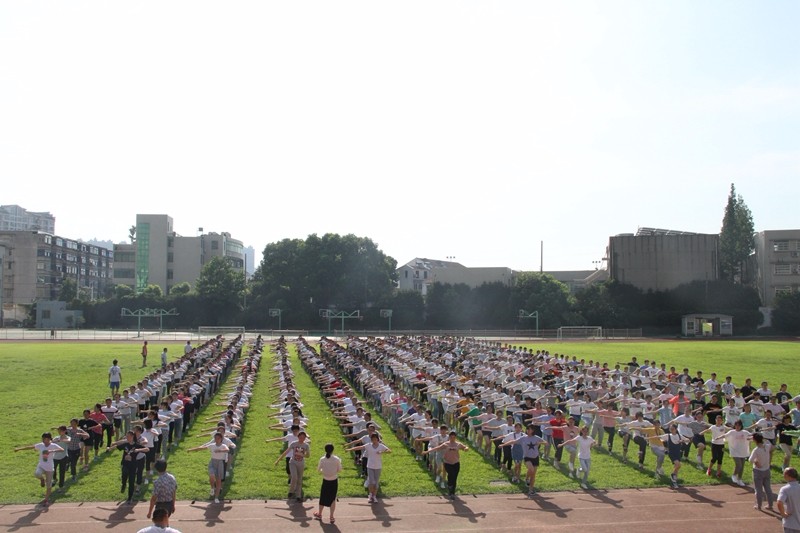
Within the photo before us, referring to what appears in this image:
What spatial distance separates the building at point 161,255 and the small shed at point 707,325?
63310mm

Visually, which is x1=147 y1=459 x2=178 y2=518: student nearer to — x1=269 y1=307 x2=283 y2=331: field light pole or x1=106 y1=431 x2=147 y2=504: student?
x1=106 y1=431 x2=147 y2=504: student

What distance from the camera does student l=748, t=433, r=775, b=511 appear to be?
12734 mm

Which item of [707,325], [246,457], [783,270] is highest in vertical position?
[783,270]

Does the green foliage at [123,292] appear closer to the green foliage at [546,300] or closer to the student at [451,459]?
the green foliage at [546,300]

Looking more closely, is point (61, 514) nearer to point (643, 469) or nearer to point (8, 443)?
point (8, 443)

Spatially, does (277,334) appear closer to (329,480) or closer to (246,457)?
(246,457)

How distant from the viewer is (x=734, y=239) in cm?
9012

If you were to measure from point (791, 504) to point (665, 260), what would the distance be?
78182mm

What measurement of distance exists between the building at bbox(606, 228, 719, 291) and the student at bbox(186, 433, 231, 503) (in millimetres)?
75353

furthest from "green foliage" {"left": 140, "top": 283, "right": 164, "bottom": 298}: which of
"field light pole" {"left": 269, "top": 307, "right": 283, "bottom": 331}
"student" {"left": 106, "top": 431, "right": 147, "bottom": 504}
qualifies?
"student" {"left": 106, "top": 431, "right": 147, "bottom": 504}

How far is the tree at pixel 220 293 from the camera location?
83438mm

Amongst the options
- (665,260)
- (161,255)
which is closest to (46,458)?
(665,260)

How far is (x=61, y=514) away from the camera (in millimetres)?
12531

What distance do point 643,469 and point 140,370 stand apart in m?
27.2
